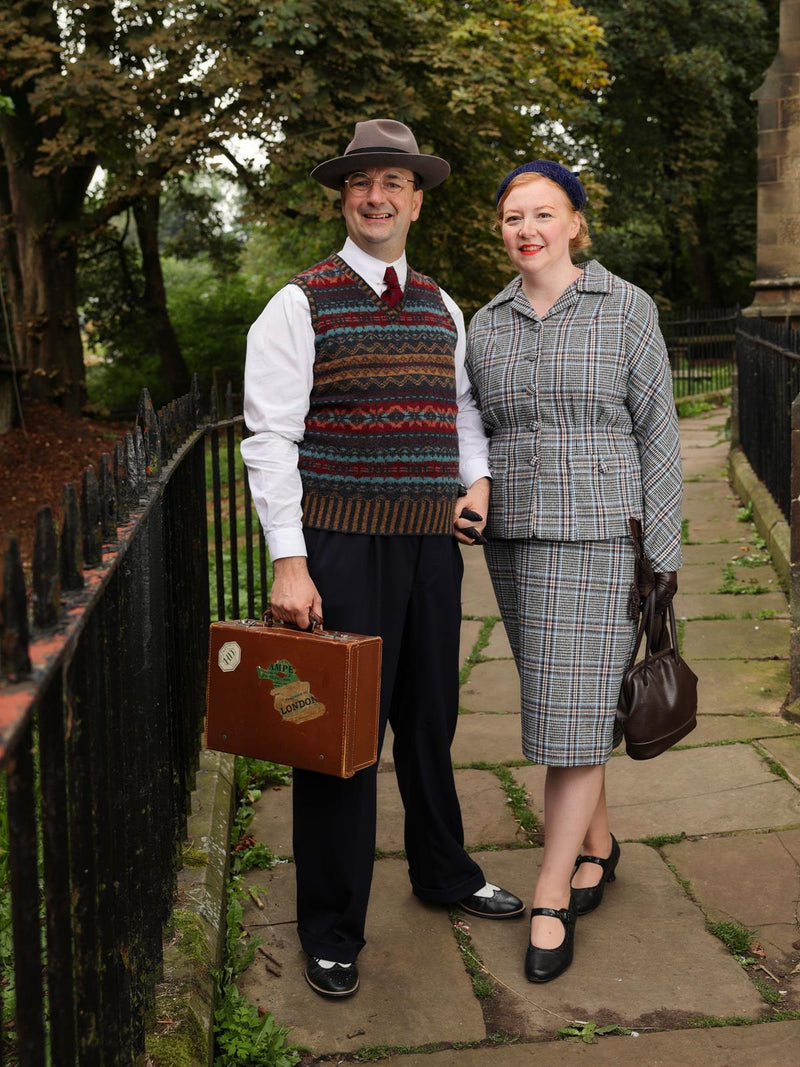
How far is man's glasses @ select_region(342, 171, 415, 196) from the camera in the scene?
2.97 m

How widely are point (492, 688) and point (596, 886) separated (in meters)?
2.01

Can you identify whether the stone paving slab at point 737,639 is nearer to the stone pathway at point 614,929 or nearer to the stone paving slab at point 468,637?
the stone pathway at point 614,929

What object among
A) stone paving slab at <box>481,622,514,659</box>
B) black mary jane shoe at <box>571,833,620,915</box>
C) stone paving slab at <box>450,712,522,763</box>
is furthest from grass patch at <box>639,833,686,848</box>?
stone paving slab at <box>481,622,514,659</box>

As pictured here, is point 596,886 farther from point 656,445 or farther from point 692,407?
point 692,407

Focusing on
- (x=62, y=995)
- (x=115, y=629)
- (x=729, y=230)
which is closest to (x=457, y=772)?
(x=115, y=629)

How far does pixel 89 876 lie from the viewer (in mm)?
1810

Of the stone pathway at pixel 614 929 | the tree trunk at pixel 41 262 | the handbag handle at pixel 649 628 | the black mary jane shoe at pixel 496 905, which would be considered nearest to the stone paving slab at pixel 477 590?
the stone pathway at pixel 614 929

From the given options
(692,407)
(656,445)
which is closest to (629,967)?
(656,445)

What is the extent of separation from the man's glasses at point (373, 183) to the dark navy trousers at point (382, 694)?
87 centimetres

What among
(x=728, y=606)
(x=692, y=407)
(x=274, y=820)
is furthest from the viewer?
(x=692, y=407)

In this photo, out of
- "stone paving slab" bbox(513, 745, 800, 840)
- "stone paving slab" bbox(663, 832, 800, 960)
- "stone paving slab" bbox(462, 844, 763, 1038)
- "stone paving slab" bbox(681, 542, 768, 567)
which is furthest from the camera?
"stone paving slab" bbox(681, 542, 768, 567)

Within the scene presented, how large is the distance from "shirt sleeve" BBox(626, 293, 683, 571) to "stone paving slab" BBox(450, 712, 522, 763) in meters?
1.64

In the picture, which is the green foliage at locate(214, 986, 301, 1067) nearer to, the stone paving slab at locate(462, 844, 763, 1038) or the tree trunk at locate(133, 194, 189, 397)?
the stone paving slab at locate(462, 844, 763, 1038)

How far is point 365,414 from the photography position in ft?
9.52
